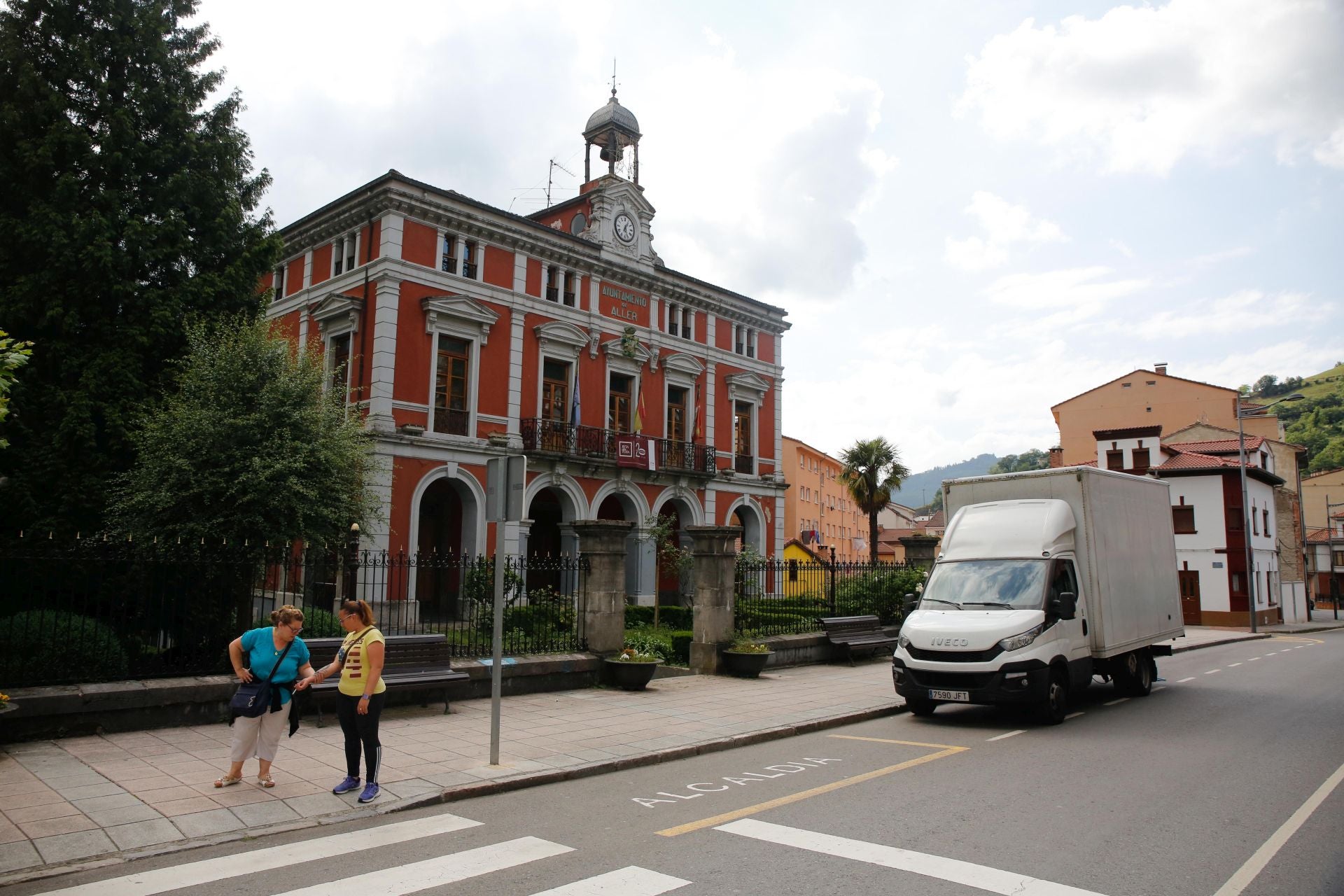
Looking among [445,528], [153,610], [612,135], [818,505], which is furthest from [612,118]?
[818,505]

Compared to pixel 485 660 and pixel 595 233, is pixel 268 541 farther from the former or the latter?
pixel 595 233

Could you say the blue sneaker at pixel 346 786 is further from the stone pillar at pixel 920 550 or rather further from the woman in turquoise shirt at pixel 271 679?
the stone pillar at pixel 920 550

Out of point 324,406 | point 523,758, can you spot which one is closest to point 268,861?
point 523,758

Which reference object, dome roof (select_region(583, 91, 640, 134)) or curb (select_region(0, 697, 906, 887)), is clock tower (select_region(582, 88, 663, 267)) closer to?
dome roof (select_region(583, 91, 640, 134))

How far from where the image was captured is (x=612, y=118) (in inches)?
1379

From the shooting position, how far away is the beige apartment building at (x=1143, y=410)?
5094 cm

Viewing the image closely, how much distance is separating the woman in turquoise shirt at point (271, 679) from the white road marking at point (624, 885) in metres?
3.37

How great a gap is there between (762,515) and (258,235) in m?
23.8

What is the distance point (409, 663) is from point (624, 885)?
22.4 feet

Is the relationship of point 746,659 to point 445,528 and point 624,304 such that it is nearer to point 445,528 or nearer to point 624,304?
point 445,528

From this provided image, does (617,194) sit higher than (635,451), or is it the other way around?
(617,194)

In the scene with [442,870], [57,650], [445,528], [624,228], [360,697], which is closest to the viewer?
[442,870]

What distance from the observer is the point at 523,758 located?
8.88 meters

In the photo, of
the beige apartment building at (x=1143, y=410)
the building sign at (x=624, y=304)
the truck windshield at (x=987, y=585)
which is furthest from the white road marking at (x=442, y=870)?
the beige apartment building at (x=1143, y=410)
